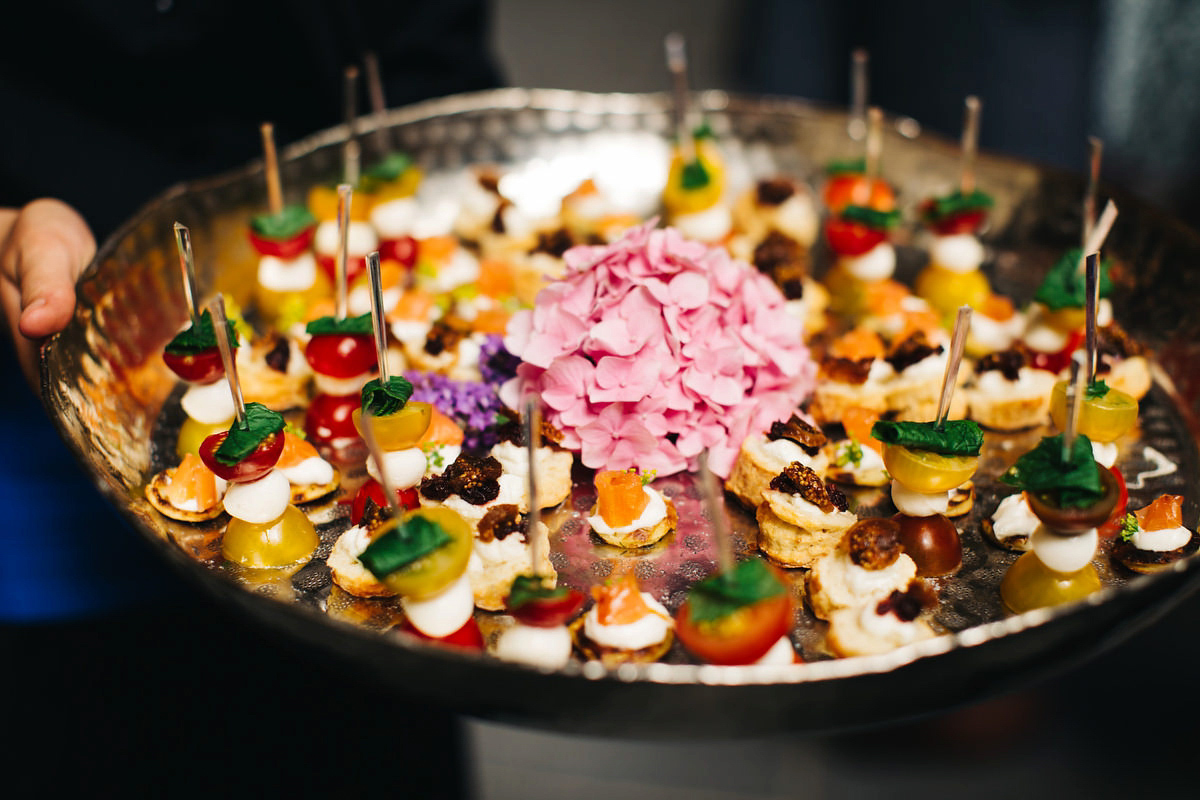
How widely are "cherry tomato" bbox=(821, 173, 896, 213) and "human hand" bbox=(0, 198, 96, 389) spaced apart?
6.58ft

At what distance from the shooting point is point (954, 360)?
1.71 meters

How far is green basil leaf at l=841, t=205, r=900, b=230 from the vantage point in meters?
2.54

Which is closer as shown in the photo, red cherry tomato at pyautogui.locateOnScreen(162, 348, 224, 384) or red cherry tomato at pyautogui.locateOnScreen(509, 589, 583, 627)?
red cherry tomato at pyautogui.locateOnScreen(509, 589, 583, 627)

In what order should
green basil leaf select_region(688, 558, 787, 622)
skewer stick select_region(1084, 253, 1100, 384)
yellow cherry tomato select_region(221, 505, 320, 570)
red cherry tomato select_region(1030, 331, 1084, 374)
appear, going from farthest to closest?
red cherry tomato select_region(1030, 331, 1084, 374)
yellow cherry tomato select_region(221, 505, 320, 570)
skewer stick select_region(1084, 253, 1100, 384)
green basil leaf select_region(688, 558, 787, 622)

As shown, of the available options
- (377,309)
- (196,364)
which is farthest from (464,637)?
(196,364)

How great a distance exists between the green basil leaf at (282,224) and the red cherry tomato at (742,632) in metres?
1.53

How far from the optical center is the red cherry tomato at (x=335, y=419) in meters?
2.17

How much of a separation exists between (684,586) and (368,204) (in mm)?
1599

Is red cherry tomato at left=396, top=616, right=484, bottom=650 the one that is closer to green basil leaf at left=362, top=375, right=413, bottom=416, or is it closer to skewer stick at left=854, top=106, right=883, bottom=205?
green basil leaf at left=362, top=375, right=413, bottom=416

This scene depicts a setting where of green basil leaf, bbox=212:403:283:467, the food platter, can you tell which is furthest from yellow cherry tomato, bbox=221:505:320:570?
green basil leaf, bbox=212:403:283:467

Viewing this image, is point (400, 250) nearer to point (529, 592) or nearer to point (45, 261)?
point (45, 261)

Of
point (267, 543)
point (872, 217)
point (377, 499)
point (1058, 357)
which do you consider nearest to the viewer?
point (267, 543)

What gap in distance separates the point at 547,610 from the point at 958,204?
168cm

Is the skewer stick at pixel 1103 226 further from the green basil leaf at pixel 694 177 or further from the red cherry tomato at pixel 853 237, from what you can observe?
the green basil leaf at pixel 694 177
